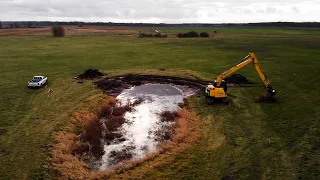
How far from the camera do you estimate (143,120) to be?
36.4 meters

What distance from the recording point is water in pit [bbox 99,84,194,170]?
27388 mm

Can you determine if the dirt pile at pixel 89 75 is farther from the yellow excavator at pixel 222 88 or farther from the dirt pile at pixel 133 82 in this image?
the yellow excavator at pixel 222 88

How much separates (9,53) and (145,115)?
2466 inches

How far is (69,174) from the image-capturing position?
2303 cm

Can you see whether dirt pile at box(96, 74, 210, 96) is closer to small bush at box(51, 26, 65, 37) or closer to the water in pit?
the water in pit

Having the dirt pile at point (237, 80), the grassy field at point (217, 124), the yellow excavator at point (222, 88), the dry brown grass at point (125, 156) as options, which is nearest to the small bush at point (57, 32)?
the grassy field at point (217, 124)

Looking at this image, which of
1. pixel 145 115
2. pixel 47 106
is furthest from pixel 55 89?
pixel 145 115

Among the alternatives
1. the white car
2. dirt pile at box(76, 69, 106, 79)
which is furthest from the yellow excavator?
the white car

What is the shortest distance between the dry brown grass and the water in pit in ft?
3.79

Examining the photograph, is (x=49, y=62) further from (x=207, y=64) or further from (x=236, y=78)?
(x=236, y=78)

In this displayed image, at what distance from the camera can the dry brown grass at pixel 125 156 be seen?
23.3 metres

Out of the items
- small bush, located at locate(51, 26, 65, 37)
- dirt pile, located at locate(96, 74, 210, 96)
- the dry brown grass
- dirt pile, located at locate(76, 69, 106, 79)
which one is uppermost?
small bush, located at locate(51, 26, 65, 37)

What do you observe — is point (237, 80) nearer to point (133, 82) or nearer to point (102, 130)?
point (133, 82)

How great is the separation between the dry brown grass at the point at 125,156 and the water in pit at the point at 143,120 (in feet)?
3.79
